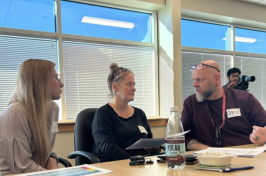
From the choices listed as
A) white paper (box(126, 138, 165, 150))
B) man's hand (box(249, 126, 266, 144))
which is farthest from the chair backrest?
man's hand (box(249, 126, 266, 144))

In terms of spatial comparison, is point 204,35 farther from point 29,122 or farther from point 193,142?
point 29,122

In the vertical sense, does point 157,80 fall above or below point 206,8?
below

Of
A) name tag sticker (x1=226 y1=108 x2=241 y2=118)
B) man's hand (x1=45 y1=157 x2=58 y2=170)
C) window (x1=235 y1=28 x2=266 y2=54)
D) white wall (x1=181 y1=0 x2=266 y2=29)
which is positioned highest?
white wall (x1=181 y1=0 x2=266 y2=29)

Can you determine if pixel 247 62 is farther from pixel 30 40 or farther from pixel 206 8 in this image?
pixel 30 40

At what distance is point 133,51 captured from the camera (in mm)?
4039

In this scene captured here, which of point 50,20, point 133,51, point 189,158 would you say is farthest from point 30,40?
point 189,158

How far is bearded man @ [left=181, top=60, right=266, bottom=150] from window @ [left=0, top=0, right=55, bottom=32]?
6.88 feet

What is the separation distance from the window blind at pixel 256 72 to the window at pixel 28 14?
12.2ft

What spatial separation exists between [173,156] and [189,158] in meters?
0.19

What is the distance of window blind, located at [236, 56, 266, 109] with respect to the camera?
17.1 ft

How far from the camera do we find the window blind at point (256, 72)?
205 inches

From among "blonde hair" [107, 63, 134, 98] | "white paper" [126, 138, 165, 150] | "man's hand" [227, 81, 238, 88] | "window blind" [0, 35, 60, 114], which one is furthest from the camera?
"man's hand" [227, 81, 238, 88]

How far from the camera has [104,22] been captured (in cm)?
375

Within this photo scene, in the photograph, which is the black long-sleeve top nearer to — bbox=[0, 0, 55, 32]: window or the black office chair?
the black office chair
